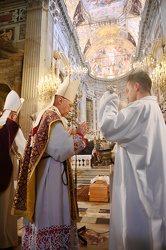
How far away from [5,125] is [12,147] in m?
0.33

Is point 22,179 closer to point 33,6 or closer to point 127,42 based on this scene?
point 33,6

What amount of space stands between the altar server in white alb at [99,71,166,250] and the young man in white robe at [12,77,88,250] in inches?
17.8

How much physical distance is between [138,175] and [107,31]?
1930cm

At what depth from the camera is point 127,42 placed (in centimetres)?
1820

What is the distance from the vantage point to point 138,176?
4.74 ft

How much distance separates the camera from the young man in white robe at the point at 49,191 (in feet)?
5.40

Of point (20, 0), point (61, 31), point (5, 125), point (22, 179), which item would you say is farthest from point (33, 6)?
point (22, 179)

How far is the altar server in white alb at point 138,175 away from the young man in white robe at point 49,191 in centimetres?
45

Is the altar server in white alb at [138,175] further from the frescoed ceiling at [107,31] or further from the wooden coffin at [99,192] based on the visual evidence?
the frescoed ceiling at [107,31]

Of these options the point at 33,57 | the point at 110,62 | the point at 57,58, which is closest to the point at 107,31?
the point at 110,62

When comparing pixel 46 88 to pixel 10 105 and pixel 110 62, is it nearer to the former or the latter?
pixel 10 105

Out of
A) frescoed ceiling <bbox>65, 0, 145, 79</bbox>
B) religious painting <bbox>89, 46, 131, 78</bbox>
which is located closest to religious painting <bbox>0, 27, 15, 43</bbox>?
frescoed ceiling <bbox>65, 0, 145, 79</bbox>

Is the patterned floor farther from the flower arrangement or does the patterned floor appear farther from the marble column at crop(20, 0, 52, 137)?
the flower arrangement

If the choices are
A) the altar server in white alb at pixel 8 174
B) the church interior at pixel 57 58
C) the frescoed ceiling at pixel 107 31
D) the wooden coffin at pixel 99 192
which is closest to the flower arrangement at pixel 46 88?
the church interior at pixel 57 58
